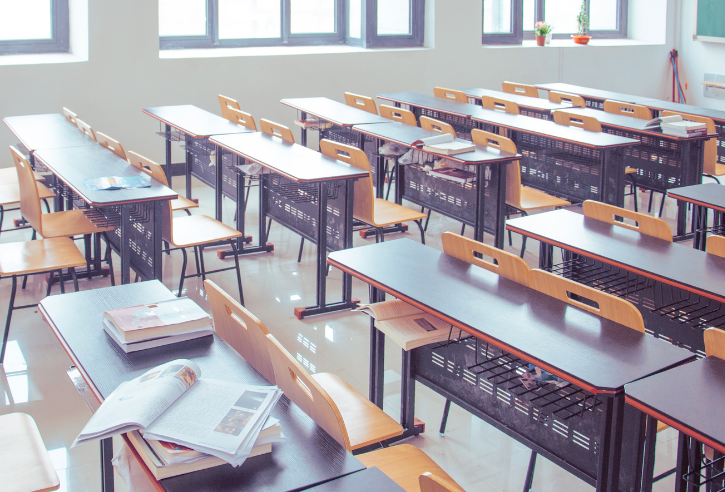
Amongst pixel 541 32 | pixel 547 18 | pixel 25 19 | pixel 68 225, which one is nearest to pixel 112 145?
pixel 68 225

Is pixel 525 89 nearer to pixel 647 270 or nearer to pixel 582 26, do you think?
pixel 582 26

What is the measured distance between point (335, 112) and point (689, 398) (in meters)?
4.38

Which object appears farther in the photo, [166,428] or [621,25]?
[621,25]

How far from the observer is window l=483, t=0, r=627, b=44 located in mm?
8992

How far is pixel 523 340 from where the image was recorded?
2.04m

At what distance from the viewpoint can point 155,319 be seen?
2047 mm

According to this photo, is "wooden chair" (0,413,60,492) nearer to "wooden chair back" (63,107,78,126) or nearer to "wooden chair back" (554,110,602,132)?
"wooden chair back" (63,107,78,126)

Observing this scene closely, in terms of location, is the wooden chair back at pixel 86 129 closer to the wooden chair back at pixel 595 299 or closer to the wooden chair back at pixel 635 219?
the wooden chair back at pixel 635 219

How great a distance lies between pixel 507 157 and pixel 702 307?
171 centimetres

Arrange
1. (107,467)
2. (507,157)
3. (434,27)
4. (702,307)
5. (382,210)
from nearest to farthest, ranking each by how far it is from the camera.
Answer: (107,467) → (702,307) → (507,157) → (382,210) → (434,27)

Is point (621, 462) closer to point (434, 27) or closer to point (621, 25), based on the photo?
point (434, 27)

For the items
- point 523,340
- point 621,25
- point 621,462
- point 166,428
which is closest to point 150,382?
point 166,428

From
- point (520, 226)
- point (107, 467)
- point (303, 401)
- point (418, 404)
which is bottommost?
point (418, 404)

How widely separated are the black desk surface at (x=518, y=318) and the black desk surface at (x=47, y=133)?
257cm
